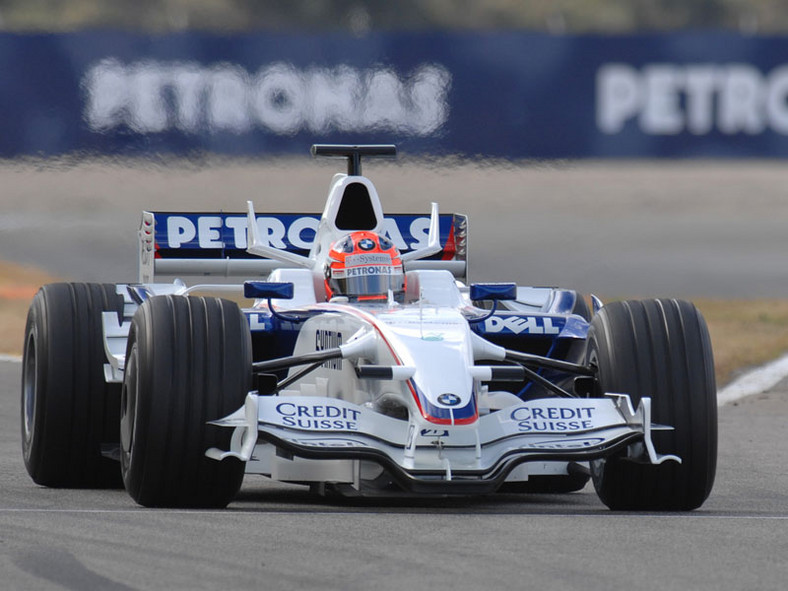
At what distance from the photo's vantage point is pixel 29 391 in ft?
32.5

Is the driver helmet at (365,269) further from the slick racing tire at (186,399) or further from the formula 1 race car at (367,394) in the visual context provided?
the slick racing tire at (186,399)

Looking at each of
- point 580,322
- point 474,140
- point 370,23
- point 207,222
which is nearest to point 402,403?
point 580,322

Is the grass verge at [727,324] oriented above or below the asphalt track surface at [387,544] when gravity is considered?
below

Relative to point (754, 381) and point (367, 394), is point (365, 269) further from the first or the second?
point (754, 381)

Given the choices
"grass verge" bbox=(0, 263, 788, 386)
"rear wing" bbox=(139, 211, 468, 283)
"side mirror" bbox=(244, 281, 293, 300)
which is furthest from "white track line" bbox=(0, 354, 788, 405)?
"side mirror" bbox=(244, 281, 293, 300)

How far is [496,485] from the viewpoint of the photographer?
24.4ft

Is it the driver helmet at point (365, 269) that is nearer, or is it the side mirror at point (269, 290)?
the side mirror at point (269, 290)

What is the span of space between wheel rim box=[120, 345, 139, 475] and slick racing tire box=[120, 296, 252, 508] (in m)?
0.07

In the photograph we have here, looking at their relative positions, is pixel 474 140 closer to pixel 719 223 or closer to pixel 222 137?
pixel 222 137

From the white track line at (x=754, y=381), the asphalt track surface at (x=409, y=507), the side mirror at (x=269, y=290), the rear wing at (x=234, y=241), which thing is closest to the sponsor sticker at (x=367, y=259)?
the side mirror at (x=269, y=290)

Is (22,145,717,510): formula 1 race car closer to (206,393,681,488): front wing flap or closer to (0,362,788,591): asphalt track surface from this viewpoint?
(206,393,681,488): front wing flap

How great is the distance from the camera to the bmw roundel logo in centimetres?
741

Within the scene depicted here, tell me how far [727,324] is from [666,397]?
448 inches

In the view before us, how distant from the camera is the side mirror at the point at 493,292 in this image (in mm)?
8758
